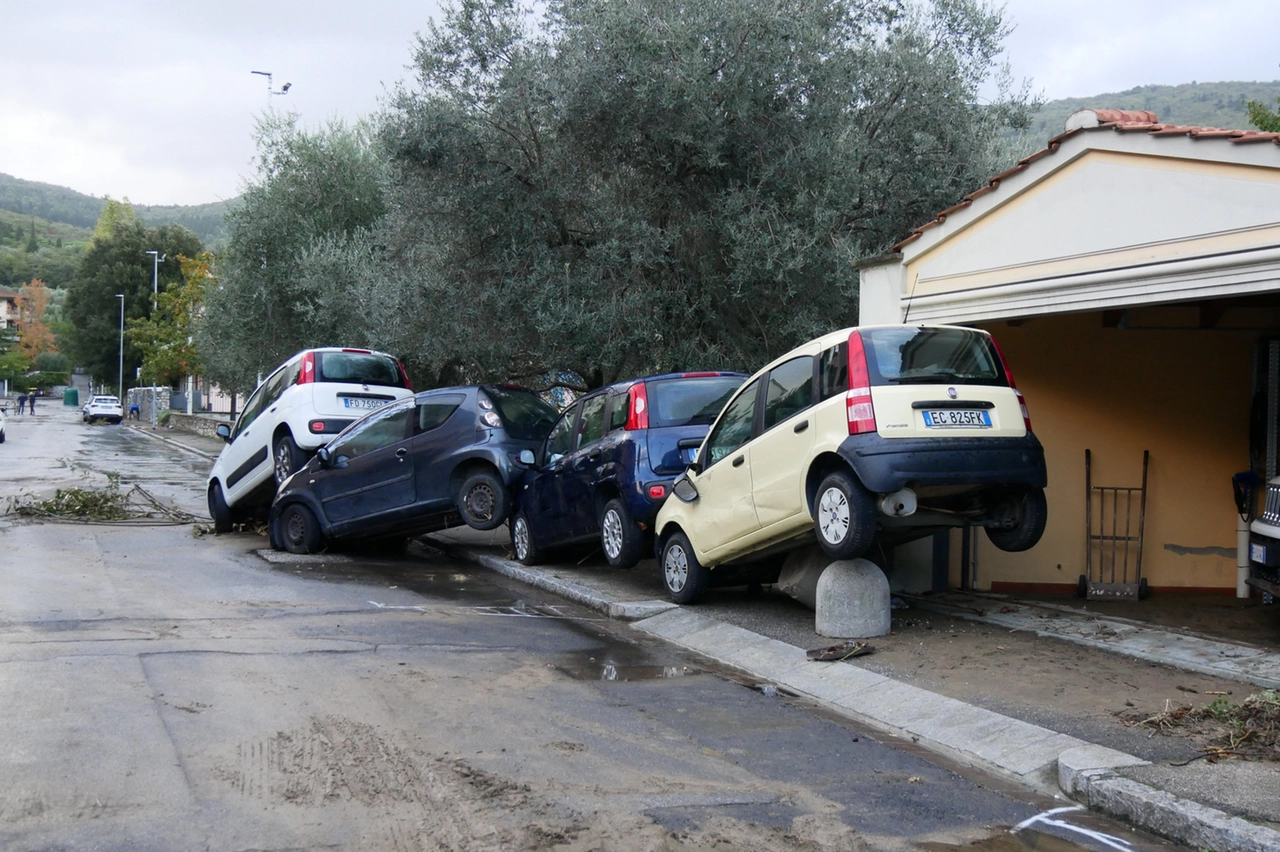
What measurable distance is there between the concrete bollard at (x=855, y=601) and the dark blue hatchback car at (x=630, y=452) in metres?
2.22

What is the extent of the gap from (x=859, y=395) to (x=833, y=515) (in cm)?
88

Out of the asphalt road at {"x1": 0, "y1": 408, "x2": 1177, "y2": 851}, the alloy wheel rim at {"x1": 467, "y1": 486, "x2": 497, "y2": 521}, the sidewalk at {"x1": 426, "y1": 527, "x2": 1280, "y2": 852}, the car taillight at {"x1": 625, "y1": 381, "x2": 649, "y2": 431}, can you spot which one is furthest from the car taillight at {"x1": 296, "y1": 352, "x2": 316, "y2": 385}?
the car taillight at {"x1": 625, "y1": 381, "x2": 649, "y2": 431}

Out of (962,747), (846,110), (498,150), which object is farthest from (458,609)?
(846,110)

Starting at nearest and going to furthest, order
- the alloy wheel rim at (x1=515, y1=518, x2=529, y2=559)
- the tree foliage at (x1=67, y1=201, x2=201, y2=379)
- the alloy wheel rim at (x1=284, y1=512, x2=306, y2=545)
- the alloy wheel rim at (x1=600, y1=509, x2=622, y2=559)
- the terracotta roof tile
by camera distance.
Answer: the terracotta roof tile < the alloy wheel rim at (x1=600, y1=509, x2=622, y2=559) < the alloy wheel rim at (x1=515, y1=518, x2=529, y2=559) < the alloy wheel rim at (x1=284, y1=512, x2=306, y2=545) < the tree foliage at (x1=67, y1=201, x2=201, y2=379)

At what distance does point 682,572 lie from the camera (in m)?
9.88

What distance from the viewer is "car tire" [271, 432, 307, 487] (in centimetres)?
1417

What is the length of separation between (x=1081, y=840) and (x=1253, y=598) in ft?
20.5

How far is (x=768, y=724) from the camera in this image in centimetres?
649

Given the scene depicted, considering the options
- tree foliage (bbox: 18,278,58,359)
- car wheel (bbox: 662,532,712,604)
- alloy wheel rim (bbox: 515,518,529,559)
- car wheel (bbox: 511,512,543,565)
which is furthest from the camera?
tree foliage (bbox: 18,278,58,359)

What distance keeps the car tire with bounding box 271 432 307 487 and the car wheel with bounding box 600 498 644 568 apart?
5223mm

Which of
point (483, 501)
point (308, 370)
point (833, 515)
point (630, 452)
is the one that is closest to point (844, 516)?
point (833, 515)

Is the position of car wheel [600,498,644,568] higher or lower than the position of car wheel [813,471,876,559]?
lower

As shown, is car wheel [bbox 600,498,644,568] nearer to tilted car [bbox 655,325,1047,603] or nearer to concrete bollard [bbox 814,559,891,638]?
tilted car [bbox 655,325,1047,603]

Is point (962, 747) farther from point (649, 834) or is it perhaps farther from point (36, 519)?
point (36, 519)
